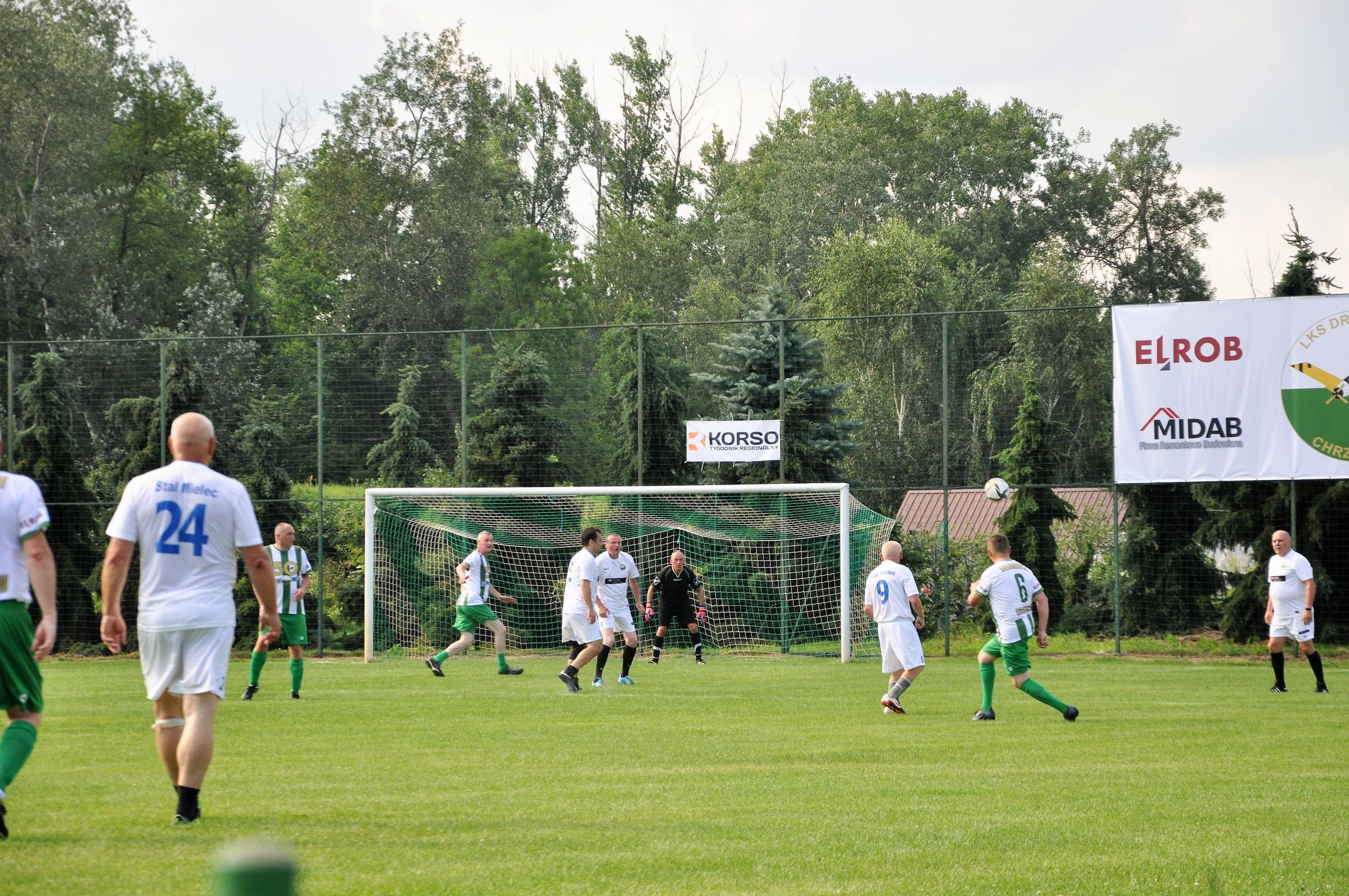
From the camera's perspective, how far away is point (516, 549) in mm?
24266

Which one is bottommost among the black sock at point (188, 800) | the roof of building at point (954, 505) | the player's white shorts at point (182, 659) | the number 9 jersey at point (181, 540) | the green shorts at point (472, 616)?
the black sock at point (188, 800)

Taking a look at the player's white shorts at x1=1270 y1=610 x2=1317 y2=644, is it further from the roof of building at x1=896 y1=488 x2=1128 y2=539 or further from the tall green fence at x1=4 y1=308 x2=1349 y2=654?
the roof of building at x1=896 y1=488 x2=1128 y2=539

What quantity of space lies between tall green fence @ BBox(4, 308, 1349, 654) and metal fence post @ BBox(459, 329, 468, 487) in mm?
59

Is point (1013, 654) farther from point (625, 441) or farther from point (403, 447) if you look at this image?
point (403, 447)

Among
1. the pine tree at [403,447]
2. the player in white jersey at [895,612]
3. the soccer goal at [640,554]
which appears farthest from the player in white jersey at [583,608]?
the pine tree at [403,447]

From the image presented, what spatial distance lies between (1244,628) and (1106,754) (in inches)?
556

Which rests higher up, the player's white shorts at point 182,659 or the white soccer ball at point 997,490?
the white soccer ball at point 997,490

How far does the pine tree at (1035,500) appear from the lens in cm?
2491

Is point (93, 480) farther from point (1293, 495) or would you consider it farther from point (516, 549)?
point (1293, 495)

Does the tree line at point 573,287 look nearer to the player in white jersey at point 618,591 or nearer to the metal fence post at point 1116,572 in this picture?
the metal fence post at point 1116,572

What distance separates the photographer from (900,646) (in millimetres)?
14383

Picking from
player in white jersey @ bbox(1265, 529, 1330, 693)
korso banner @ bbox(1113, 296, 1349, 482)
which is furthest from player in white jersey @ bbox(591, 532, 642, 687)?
korso banner @ bbox(1113, 296, 1349, 482)

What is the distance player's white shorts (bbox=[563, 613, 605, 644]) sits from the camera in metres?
16.6

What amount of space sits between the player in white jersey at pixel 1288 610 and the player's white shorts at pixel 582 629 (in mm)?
8212
